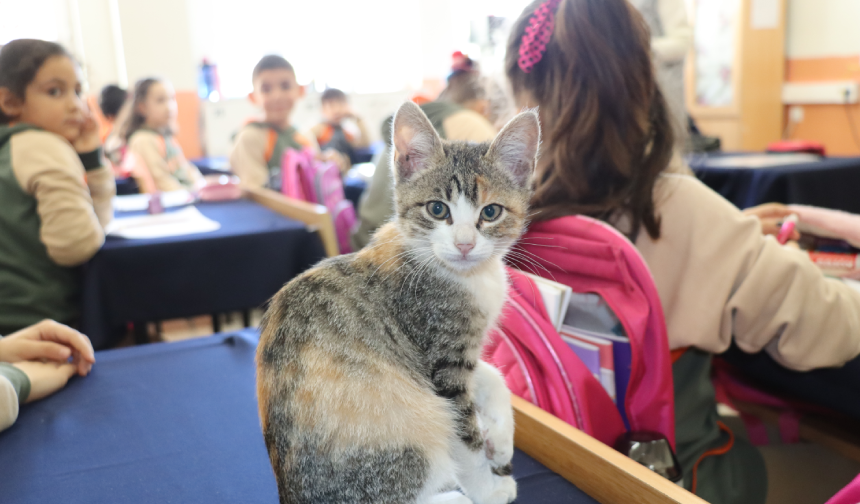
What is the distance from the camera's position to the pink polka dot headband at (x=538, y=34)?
101 centimetres

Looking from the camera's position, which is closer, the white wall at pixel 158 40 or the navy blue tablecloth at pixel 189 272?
the navy blue tablecloth at pixel 189 272

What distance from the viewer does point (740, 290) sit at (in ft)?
3.05

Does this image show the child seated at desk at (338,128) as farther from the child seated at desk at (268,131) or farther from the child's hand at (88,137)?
the child's hand at (88,137)

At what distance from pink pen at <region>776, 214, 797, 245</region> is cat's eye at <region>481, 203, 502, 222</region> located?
0.83 m

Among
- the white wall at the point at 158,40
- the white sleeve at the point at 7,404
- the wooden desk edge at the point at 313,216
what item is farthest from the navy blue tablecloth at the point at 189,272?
the white wall at the point at 158,40

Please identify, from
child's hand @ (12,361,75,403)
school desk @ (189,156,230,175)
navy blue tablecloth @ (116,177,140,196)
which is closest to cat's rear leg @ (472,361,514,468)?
child's hand @ (12,361,75,403)

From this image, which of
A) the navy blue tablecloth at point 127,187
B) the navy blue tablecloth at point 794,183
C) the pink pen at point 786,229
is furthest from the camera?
the navy blue tablecloth at point 127,187

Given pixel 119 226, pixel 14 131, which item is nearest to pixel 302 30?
pixel 119 226

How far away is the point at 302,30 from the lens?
6027 mm

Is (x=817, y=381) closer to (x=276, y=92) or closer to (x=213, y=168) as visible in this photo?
(x=276, y=92)

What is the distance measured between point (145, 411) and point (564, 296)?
2.19ft

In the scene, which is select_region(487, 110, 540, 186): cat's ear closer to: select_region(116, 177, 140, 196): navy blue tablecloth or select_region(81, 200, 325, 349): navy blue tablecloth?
select_region(81, 200, 325, 349): navy blue tablecloth

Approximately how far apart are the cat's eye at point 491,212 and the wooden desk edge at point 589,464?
26cm

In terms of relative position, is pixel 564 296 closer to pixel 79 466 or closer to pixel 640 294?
pixel 640 294
